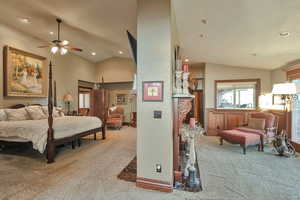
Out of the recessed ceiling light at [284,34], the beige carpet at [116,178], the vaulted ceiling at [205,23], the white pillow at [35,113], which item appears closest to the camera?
the beige carpet at [116,178]

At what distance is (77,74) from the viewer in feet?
23.9

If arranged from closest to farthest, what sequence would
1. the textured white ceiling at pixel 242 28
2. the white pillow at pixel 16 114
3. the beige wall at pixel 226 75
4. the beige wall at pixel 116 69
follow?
the textured white ceiling at pixel 242 28, the white pillow at pixel 16 114, the beige wall at pixel 226 75, the beige wall at pixel 116 69

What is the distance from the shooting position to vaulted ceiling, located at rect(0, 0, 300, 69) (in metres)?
2.33

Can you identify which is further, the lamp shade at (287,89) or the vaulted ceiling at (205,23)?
the lamp shade at (287,89)

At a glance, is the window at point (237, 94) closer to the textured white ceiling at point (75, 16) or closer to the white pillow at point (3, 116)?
the textured white ceiling at point (75, 16)

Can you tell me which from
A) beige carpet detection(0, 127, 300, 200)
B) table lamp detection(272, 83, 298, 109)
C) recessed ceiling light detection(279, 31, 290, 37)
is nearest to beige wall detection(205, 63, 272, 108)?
table lamp detection(272, 83, 298, 109)

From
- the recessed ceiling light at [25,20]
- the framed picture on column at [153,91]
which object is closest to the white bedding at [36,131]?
the framed picture on column at [153,91]

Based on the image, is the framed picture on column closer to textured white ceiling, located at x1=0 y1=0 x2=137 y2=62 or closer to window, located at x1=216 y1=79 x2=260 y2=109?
textured white ceiling, located at x1=0 y1=0 x2=137 y2=62

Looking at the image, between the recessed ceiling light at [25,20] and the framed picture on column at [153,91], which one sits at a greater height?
the recessed ceiling light at [25,20]

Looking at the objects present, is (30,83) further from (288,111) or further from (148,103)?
(288,111)

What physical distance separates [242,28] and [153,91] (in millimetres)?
2248

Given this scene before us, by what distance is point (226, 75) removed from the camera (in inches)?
216

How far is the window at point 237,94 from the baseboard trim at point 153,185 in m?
4.38

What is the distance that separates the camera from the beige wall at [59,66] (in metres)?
4.65
